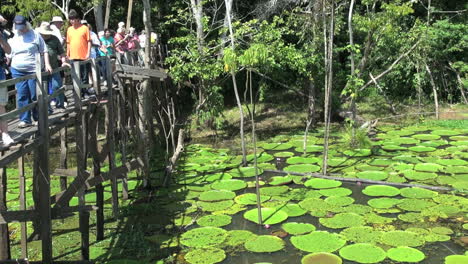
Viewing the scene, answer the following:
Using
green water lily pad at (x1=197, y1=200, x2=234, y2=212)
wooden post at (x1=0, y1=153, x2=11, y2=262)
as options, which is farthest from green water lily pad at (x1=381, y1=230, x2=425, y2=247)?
wooden post at (x1=0, y1=153, x2=11, y2=262)

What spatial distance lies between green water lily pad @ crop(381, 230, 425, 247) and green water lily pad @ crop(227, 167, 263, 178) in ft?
13.4

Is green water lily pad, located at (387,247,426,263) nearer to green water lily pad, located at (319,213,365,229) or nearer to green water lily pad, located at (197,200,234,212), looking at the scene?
green water lily pad, located at (319,213,365,229)

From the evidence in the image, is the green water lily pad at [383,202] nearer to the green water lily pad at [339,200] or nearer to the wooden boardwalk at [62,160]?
the green water lily pad at [339,200]

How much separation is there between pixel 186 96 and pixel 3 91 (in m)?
14.5

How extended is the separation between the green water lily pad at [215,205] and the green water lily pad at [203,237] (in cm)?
95

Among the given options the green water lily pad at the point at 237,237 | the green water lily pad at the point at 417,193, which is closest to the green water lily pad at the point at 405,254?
the green water lily pad at the point at 237,237

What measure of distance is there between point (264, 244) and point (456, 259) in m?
2.66

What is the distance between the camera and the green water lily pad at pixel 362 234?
7082mm

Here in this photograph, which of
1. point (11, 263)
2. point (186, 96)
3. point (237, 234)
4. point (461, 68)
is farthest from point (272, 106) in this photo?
point (11, 263)

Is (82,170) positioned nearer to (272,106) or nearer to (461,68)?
(272,106)

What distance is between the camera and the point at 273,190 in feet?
31.3

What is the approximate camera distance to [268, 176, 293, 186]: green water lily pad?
9.97 metres

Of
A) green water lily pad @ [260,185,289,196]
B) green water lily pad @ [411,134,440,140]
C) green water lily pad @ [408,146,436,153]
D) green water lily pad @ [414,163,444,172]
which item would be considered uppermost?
green water lily pad @ [411,134,440,140]

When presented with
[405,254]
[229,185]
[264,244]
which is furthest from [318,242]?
[229,185]
